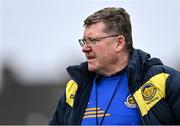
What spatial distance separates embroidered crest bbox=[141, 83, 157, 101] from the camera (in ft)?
22.6

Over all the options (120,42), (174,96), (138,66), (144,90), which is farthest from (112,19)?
(174,96)

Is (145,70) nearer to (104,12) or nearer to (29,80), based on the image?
(104,12)

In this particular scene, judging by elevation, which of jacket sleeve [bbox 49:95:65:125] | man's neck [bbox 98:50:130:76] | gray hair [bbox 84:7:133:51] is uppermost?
gray hair [bbox 84:7:133:51]

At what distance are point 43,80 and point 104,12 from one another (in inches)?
1427

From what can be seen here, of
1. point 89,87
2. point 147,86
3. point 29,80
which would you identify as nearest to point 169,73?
point 147,86

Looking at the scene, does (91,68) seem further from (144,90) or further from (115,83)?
(144,90)

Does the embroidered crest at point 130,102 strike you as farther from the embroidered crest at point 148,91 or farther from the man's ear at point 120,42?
the man's ear at point 120,42

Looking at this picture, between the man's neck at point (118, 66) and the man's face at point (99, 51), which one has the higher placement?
the man's face at point (99, 51)

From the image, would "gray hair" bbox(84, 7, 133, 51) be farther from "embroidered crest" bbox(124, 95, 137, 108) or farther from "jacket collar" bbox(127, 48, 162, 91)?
"embroidered crest" bbox(124, 95, 137, 108)

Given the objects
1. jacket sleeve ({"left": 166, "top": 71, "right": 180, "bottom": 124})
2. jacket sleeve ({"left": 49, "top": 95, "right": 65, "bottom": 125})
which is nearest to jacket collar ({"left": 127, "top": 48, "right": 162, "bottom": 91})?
jacket sleeve ({"left": 166, "top": 71, "right": 180, "bottom": 124})

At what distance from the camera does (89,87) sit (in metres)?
7.28

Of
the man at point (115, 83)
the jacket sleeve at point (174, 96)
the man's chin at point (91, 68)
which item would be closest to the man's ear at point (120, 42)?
the man at point (115, 83)

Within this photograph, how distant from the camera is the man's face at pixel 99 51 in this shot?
7.21m

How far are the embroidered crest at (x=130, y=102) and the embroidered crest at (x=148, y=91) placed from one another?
0.34ft
